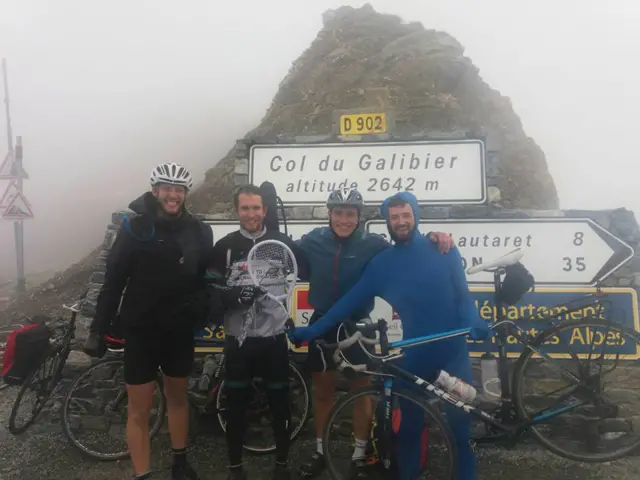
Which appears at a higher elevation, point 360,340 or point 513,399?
point 360,340

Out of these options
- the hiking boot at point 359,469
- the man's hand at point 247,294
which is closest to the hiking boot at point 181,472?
the hiking boot at point 359,469

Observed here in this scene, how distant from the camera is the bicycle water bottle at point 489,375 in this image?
14.8 feet

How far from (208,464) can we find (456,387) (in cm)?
256

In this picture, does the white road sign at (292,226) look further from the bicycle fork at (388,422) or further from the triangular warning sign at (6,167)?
the triangular warning sign at (6,167)

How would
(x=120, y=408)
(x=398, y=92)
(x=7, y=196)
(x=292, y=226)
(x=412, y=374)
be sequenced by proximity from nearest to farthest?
(x=412, y=374) → (x=120, y=408) → (x=292, y=226) → (x=7, y=196) → (x=398, y=92)

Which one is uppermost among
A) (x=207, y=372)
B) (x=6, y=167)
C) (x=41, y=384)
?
(x=6, y=167)

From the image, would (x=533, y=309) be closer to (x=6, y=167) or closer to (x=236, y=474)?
(x=236, y=474)

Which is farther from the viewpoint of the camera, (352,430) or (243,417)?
(352,430)

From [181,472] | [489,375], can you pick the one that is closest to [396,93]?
[489,375]

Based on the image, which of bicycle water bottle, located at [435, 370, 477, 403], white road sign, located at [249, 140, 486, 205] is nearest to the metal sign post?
white road sign, located at [249, 140, 486, 205]

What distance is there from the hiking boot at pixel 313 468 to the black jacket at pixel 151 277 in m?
1.62

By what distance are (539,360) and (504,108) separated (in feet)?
114

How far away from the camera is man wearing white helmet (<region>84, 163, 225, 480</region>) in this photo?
342 cm

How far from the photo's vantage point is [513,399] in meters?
3.78
